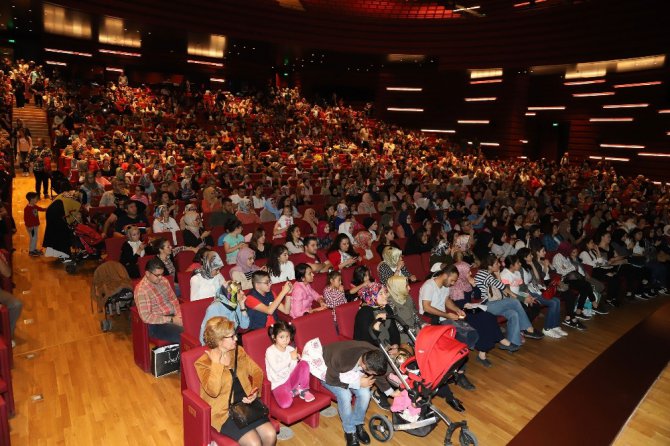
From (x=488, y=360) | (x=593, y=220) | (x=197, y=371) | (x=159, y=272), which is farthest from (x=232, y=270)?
(x=593, y=220)

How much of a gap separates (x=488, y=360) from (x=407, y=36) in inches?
630

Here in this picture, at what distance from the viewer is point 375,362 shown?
3.26 m

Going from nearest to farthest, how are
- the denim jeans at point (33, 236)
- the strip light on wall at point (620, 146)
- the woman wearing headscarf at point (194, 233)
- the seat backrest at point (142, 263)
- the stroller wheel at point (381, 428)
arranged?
the stroller wheel at point (381, 428) → the seat backrest at point (142, 263) → the woman wearing headscarf at point (194, 233) → the denim jeans at point (33, 236) → the strip light on wall at point (620, 146)

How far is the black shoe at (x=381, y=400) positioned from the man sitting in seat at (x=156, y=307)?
72.3 inches

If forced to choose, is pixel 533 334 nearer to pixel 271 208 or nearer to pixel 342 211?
pixel 342 211

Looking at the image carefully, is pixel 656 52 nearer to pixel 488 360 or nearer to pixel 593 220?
pixel 593 220

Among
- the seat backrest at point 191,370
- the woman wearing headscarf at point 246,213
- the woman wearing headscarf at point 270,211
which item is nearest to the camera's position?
the seat backrest at point 191,370

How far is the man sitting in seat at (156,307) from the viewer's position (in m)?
4.26

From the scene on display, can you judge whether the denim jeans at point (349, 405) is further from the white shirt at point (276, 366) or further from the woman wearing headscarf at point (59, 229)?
the woman wearing headscarf at point (59, 229)

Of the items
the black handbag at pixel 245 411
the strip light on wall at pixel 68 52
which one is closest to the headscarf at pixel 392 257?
the black handbag at pixel 245 411

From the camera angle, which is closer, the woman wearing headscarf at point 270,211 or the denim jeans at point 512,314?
the denim jeans at point 512,314

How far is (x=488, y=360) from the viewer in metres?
5.15

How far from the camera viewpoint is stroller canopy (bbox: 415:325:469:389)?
11.4ft

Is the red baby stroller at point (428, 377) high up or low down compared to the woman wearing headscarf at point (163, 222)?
down
